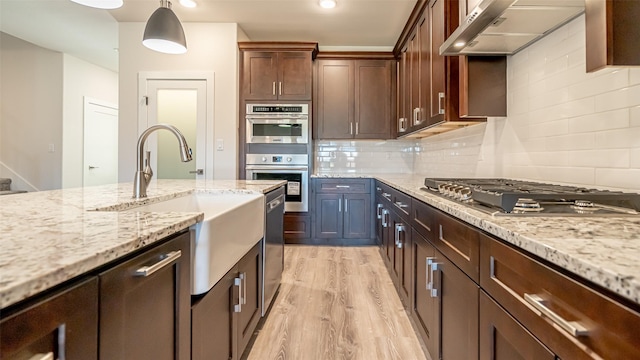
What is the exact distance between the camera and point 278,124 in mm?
3828

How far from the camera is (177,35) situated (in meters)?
2.18

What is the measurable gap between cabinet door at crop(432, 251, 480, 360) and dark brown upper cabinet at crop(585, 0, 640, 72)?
2.41 feet

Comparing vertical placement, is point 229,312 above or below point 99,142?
below

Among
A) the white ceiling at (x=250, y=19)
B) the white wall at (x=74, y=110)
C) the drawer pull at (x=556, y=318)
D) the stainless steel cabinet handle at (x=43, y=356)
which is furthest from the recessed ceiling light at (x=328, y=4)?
the white wall at (x=74, y=110)

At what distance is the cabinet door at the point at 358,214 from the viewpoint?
12.7 feet

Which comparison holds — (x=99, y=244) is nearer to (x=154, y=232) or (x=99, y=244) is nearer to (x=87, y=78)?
(x=154, y=232)

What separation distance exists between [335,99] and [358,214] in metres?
1.49

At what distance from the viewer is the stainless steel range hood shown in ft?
4.32

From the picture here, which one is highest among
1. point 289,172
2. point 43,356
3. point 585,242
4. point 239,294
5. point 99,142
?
point 99,142

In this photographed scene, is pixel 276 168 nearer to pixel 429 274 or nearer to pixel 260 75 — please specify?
pixel 260 75

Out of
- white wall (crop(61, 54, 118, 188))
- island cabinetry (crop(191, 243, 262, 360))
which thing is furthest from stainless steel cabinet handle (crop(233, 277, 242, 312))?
white wall (crop(61, 54, 118, 188))

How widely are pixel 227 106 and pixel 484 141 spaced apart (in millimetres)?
2715

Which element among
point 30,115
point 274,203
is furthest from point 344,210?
point 30,115

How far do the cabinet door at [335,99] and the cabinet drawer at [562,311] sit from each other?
3.32 meters
